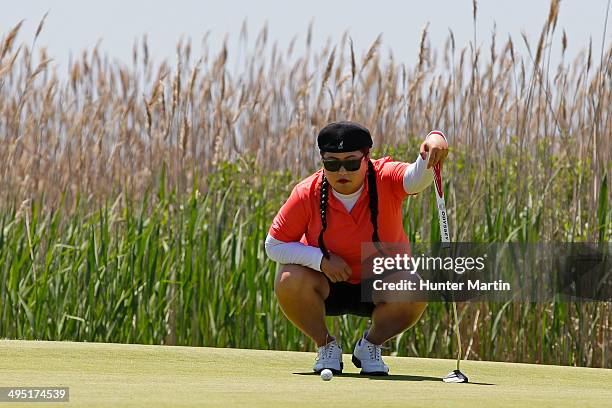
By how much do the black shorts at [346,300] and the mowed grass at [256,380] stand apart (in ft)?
0.89

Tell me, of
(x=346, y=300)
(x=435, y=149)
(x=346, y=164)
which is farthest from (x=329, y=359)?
(x=435, y=149)

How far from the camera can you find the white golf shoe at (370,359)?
4953mm

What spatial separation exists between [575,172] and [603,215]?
0.46m

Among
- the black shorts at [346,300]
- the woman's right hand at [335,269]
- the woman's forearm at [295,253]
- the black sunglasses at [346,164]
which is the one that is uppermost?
the black sunglasses at [346,164]

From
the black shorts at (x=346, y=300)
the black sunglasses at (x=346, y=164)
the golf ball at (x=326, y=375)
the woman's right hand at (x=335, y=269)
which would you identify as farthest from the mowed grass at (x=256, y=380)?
the black sunglasses at (x=346, y=164)

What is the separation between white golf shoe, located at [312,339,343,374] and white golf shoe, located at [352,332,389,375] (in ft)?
0.38

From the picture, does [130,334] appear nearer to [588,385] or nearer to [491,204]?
[491,204]

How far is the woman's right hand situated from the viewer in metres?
4.83

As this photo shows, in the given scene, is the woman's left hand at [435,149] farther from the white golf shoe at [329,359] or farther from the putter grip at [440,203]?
the white golf shoe at [329,359]

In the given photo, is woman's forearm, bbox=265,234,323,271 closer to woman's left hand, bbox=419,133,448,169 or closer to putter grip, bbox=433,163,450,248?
putter grip, bbox=433,163,450,248

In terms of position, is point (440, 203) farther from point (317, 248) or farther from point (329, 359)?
point (329, 359)

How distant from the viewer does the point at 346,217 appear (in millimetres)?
4961

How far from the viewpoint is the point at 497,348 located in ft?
22.0

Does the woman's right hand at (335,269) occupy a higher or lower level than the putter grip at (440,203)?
lower
